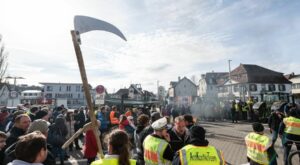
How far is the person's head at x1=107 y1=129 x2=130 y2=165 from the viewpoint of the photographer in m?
2.88

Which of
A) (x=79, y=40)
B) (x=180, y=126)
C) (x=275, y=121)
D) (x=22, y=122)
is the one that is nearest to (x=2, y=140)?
(x=22, y=122)

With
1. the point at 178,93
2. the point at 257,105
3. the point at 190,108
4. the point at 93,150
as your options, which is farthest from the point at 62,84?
the point at 93,150

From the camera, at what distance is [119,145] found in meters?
2.95

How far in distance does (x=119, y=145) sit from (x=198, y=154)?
1143 millimetres

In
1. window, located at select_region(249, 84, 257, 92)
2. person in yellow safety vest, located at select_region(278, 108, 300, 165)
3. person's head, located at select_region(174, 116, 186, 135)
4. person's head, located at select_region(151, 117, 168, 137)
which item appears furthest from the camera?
window, located at select_region(249, 84, 257, 92)

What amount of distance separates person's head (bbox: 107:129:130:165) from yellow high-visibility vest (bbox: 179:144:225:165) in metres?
0.91

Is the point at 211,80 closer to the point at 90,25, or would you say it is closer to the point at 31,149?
the point at 90,25

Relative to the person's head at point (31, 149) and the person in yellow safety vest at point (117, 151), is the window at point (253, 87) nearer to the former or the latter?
the person in yellow safety vest at point (117, 151)

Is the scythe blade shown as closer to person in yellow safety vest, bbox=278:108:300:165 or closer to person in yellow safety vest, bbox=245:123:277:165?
person in yellow safety vest, bbox=245:123:277:165

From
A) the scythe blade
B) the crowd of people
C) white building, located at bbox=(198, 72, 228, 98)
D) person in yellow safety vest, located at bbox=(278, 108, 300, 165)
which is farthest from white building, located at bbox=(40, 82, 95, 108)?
the scythe blade

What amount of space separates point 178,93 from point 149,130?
73.4 metres

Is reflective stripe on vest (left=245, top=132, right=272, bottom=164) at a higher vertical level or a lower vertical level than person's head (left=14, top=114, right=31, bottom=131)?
lower

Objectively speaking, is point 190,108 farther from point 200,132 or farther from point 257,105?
point 200,132

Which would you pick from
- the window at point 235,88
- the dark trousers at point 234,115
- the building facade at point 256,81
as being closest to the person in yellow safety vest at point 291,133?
the dark trousers at point 234,115
